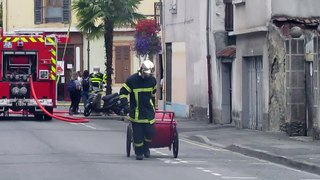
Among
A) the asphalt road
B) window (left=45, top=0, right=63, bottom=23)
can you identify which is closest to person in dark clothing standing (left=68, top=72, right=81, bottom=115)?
the asphalt road

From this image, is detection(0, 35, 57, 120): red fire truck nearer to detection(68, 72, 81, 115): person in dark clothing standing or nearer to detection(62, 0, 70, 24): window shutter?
detection(68, 72, 81, 115): person in dark clothing standing

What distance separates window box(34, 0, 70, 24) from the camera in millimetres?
54688

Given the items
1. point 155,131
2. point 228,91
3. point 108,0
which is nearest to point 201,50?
point 228,91

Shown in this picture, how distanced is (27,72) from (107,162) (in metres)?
15.0

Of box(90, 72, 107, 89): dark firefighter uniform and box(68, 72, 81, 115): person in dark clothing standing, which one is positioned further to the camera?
box(90, 72, 107, 89): dark firefighter uniform

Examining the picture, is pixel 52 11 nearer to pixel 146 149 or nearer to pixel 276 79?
pixel 276 79

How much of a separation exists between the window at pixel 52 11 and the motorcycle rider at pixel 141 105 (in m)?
35.5

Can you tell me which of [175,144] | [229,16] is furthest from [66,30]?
[175,144]

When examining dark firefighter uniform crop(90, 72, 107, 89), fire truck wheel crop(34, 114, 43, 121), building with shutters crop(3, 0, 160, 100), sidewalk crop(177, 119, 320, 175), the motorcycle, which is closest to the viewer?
sidewalk crop(177, 119, 320, 175)

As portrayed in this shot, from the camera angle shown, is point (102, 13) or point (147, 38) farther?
point (147, 38)

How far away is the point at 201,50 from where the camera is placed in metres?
33.8

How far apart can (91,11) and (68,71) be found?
15.0 metres

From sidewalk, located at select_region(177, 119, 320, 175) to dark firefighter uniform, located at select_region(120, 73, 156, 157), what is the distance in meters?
2.79

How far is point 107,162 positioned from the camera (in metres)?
18.9
